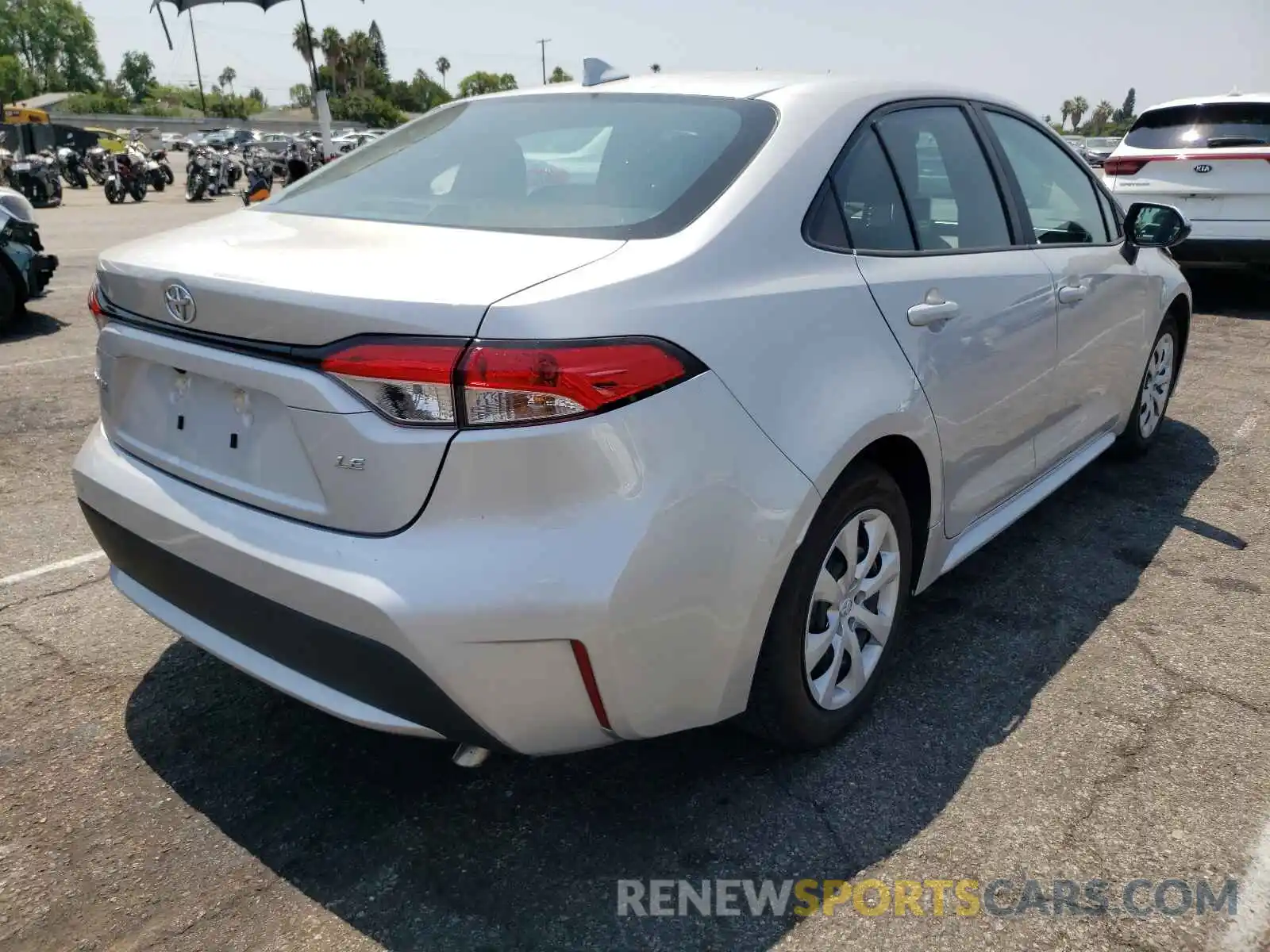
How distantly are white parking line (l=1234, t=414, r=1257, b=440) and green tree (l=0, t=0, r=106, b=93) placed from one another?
435 feet

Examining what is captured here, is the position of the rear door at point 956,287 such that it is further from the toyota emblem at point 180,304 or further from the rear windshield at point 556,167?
the toyota emblem at point 180,304

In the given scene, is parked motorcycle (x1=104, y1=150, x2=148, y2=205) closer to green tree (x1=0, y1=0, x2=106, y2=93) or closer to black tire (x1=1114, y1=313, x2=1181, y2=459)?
black tire (x1=1114, y1=313, x2=1181, y2=459)

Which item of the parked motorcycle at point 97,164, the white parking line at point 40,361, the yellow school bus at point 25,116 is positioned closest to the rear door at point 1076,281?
the white parking line at point 40,361

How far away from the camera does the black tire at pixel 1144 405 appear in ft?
14.5

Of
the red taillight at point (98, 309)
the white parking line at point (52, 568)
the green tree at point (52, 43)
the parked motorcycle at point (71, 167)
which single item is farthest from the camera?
the green tree at point (52, 43)

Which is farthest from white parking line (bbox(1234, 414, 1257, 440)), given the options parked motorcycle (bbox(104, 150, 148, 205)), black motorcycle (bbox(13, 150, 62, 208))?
parked motorcycle (bbox(104, 150, 148, 205))

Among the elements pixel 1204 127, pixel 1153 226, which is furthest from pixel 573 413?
pixel 1204 127

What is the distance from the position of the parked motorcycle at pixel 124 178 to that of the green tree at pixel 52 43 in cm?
10880

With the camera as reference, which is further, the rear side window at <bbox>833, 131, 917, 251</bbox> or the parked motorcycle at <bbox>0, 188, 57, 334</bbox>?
the parked motorcycle at <bbox>0, 188, 57, 334</bbox>

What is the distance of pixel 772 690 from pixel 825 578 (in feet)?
0.99

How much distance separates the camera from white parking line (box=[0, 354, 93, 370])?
636cm

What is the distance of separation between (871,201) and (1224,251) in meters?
7.02

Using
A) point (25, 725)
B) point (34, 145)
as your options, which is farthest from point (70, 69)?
point (25, 725)

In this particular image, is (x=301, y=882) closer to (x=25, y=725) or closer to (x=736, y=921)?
(x=736, y=921)
